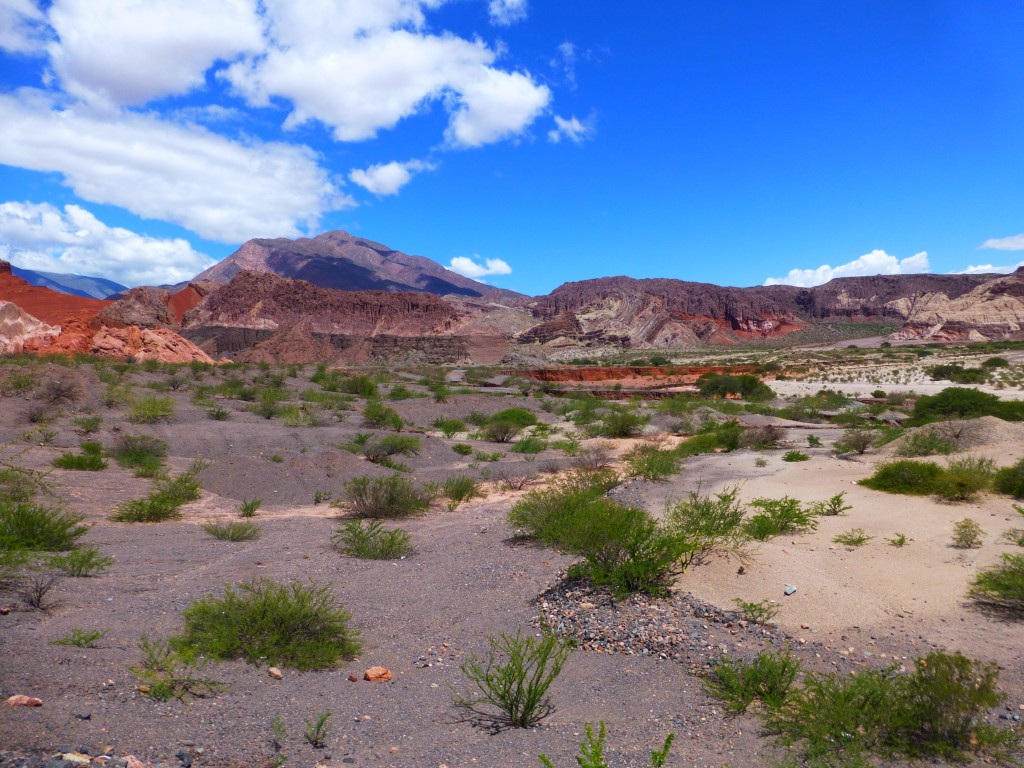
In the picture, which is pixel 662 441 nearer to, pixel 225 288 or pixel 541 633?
pixel 541 633

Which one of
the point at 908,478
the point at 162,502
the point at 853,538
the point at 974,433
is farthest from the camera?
the point at 974,433

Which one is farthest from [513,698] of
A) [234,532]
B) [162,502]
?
[162,502]

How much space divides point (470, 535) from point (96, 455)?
950 centimetres

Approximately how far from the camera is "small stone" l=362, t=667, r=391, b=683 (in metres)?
4.51

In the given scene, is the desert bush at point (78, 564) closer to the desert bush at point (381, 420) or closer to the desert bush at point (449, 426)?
the desert bush at point (381, 420)

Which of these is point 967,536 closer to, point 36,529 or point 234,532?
point 234,532

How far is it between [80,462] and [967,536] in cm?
1565

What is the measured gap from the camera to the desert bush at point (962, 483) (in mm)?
8141

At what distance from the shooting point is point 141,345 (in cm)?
3878

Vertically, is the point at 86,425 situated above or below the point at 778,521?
above

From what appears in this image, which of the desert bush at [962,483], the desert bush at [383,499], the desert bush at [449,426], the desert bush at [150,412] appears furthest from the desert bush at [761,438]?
the desert bush at [150,412]

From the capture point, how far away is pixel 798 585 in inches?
227

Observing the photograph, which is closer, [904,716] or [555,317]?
[904,716]

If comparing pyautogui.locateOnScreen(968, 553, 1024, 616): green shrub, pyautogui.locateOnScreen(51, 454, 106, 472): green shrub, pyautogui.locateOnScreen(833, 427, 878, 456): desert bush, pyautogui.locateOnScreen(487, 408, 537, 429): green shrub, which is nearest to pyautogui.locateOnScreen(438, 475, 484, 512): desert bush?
pyautogui.locateOnScreen(51, 454, 106, 472): green shrub
